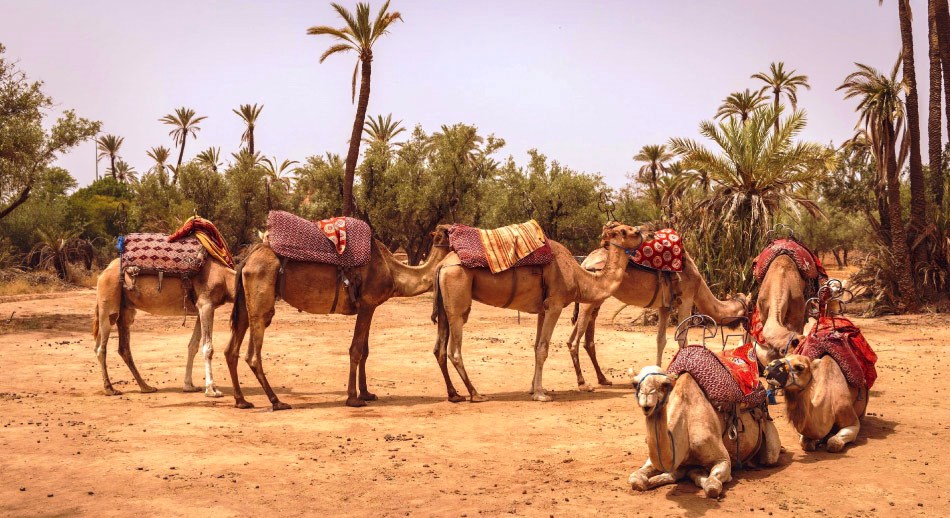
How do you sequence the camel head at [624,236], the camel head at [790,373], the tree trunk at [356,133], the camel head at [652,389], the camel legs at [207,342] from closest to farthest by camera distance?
the camel head at [652,389], the camel head at [790,373], the camel head at [624,236], the camel legs at [207,342], the tree trunk at [356,133]

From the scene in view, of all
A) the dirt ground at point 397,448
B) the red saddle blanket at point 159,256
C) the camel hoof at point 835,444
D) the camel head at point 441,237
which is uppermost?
the camel head at point 441,237

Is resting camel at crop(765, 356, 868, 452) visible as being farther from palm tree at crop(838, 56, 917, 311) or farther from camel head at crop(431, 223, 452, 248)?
palm tree at crop(838, 56, 917, 311)

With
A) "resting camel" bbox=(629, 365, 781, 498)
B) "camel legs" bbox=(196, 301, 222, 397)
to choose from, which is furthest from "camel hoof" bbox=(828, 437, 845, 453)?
"camel legs" bbox=(196, 301, 222, 397)

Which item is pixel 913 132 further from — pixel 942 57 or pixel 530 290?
pixel 530 290

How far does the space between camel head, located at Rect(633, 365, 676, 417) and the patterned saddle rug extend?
5058 millimetres

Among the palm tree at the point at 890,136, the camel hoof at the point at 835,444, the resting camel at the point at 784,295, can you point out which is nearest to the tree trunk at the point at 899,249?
the palm tree at the point at 890,136

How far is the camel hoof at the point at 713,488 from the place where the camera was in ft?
19.6

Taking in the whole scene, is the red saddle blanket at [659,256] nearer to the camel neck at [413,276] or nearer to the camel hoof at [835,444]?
the camel neck at [413,276]

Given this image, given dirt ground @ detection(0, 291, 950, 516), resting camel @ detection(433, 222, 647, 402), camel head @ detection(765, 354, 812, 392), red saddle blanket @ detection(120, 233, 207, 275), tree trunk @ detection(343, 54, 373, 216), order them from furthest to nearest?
tree trunk @ detection(343, 54, 373, 216) < red saddle blanket @ detection(120, 233, 207, 275) < resting camel @ detection(433, 222, 647, 402) < camel head @ detection(765, 354, 812, 392) < dirt ground @ detection(0, 291, 950, 516)

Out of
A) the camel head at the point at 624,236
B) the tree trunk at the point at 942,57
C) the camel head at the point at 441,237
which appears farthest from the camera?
the tree trunk at the point at 942,57

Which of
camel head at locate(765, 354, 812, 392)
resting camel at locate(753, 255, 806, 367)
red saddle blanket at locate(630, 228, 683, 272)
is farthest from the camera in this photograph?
red saddle blanket at locate(630, 228, 683, 272)

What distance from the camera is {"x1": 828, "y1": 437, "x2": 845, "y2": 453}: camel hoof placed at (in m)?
7.15

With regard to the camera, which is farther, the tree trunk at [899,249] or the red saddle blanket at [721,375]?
the tree trunk at [899,249]

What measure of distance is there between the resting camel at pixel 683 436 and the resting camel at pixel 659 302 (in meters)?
5.20
